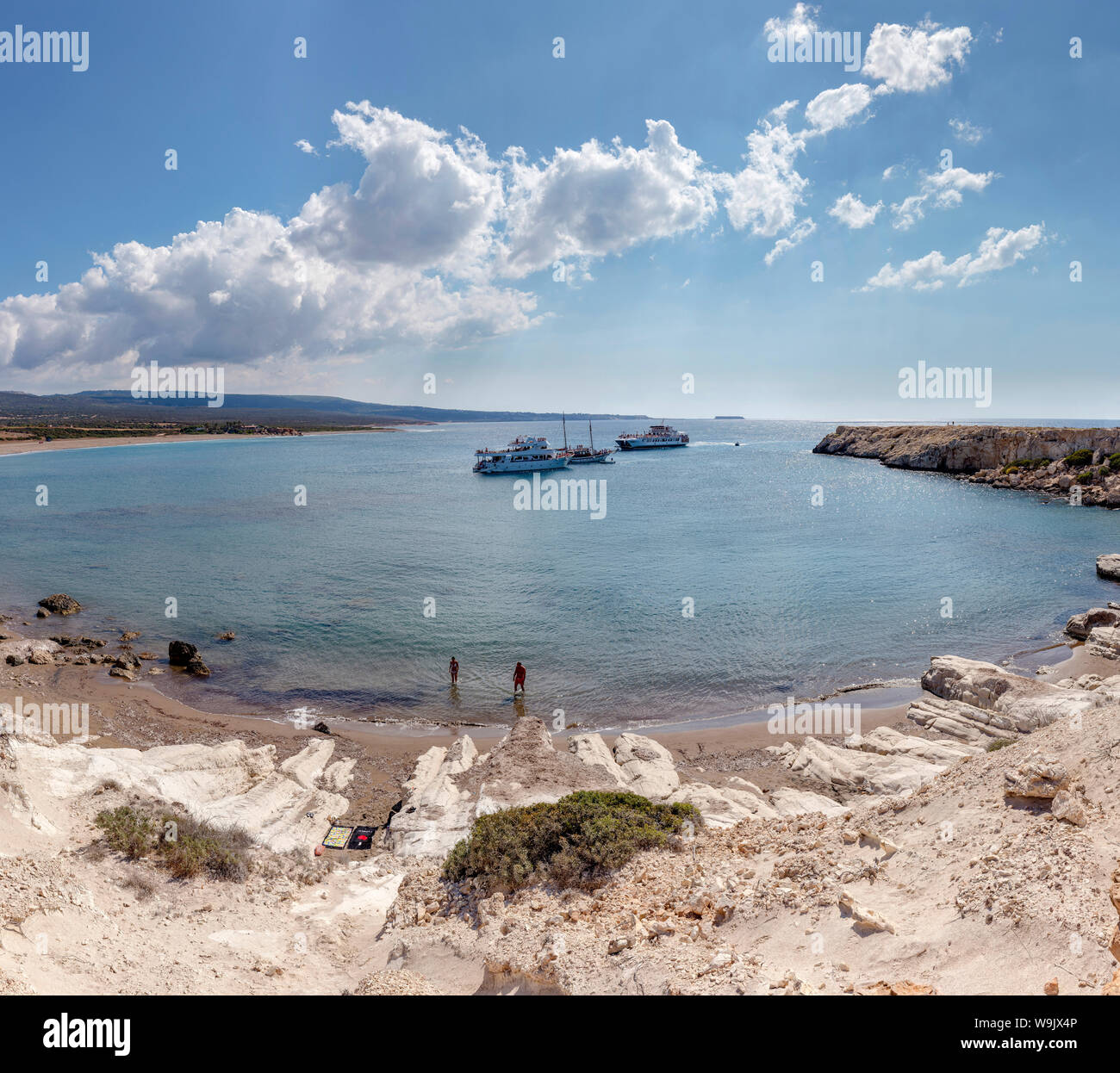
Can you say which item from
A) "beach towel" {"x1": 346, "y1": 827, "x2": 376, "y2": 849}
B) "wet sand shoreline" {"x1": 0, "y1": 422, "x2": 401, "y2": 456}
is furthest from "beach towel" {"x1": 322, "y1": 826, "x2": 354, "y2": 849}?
"wet sand shoreline" {"x1": 0, "y1": 422, "x2": 401, "y2": 456}

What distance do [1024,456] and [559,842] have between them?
89.3 m

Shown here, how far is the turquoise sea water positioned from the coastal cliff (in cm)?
628

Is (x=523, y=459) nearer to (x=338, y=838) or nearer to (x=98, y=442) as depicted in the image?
(x=338, y=838)

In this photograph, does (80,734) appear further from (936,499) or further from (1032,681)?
(936,499)

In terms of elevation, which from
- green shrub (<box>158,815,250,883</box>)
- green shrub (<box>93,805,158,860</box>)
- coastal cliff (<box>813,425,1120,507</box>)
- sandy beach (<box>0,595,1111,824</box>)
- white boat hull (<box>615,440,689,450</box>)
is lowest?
sandy beach (<box>0,595,1111,824</box>)

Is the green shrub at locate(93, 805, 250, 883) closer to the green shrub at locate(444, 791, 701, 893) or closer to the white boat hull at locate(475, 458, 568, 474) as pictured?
the green shrub at locate(444, 791, 701, 893)

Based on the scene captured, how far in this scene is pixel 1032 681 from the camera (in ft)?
56.6

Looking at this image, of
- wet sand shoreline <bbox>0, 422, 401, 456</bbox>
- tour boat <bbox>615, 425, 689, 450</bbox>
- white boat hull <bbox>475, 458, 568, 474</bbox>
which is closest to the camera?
white boat hull <bbox>475, 458, 568, 474</bbox>

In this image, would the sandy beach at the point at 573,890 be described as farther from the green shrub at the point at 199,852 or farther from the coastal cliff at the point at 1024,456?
the coastal cliff at the point at 1024,456

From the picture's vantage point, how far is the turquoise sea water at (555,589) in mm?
21266

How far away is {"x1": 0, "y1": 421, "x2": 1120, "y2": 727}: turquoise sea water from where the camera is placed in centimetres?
2127

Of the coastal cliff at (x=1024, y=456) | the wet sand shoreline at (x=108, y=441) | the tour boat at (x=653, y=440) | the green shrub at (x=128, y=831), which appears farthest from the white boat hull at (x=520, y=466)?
the wet sand shoreline at (x=108, y=441)

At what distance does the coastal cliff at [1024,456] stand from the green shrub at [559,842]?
68.7 meters
